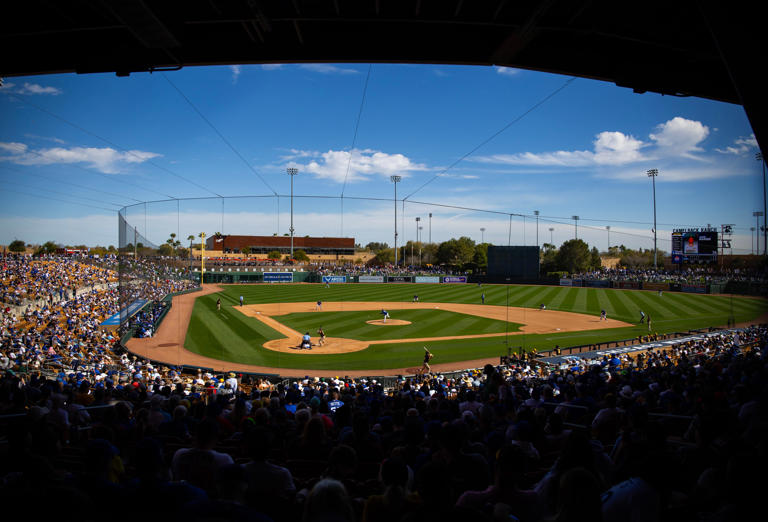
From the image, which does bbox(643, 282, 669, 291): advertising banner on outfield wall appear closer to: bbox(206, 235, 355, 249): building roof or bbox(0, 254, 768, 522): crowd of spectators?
bbox(0, 254, 768, 522): crowd of spectators

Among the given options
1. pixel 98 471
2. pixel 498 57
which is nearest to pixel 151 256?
pixel 498 57

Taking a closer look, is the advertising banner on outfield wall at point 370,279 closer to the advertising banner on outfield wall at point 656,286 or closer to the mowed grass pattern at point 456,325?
the mowed grass pattern at point 456,325

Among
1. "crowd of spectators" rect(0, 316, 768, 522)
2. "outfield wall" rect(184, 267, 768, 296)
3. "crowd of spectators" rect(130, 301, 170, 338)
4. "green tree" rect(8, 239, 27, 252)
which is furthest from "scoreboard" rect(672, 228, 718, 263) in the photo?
"green tree" rect(8, 239, 27, 252)

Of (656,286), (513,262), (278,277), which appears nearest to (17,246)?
(278,277)

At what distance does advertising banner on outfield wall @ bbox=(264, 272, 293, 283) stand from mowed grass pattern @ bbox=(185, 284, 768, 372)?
6.07 feet

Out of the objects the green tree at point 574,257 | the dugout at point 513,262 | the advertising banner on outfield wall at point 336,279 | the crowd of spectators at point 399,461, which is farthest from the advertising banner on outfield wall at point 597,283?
the crowd of spectators at point 399,461

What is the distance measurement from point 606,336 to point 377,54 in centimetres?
2839

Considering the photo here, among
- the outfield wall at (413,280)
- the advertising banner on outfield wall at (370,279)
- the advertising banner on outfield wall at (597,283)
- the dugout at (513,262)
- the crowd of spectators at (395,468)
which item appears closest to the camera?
the crowd of spectators at (395,468)

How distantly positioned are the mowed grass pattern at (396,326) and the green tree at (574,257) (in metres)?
63.6

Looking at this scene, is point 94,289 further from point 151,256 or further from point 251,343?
point 251,343

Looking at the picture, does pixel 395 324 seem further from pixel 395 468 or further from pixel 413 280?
pixel 413 280

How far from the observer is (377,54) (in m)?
9.55

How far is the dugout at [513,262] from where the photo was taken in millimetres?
71375

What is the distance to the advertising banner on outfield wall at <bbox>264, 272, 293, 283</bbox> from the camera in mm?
63656
